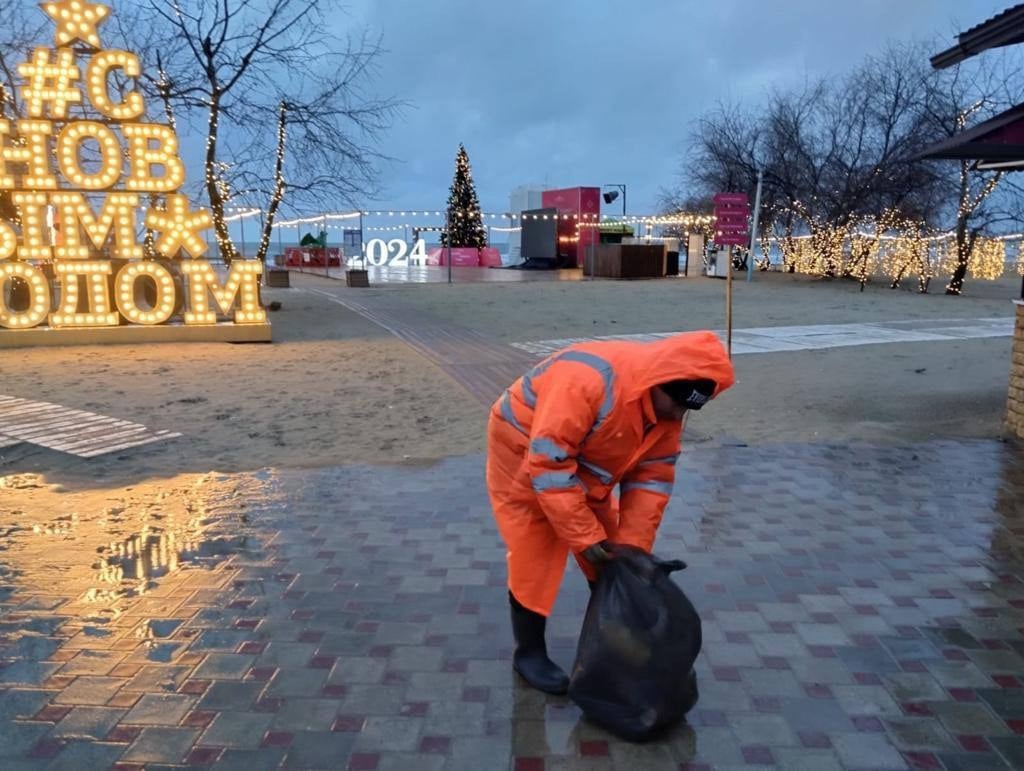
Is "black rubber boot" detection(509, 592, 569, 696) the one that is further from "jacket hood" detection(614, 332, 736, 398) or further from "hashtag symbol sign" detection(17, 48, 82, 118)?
"hashtag symbol sign" detection(17, 48, 82, 118)

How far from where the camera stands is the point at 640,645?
265cm

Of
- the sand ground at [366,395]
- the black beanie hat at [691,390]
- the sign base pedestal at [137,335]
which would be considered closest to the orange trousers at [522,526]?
the black beanie hat at [691,390]

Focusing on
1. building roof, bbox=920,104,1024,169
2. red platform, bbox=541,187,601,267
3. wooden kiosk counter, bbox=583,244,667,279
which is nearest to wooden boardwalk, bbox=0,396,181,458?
building roof, bbox=920,104,1024,169

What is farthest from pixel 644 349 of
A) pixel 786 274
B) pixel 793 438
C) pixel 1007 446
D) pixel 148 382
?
pixel 786 274

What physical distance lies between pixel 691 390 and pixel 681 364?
0.10 m

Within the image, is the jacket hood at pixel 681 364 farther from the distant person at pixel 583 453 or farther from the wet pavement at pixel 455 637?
the wet pavement at pixel 455 637

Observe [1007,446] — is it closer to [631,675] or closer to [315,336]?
[631,675]

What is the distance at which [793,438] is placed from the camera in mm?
6832

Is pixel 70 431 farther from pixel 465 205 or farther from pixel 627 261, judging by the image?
pixel 465 205

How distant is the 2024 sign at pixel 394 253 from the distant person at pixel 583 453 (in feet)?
138

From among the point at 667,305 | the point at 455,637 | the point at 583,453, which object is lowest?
the point at 455,637

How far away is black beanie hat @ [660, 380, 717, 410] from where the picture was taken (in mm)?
2492

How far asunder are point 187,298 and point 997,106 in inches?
863

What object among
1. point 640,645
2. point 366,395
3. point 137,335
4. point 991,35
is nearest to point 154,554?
point 640,645
